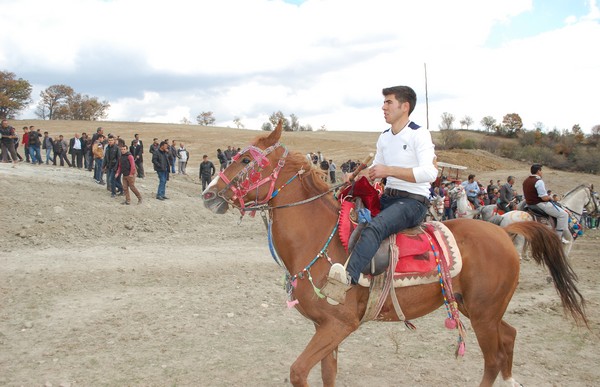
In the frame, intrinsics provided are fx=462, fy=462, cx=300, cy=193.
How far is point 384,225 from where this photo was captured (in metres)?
4.42

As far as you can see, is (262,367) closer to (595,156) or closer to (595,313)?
(595,313)

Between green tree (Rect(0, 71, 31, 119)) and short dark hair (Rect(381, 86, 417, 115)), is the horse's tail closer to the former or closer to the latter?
short dark hair (Rect(381, 86, 417, 115))

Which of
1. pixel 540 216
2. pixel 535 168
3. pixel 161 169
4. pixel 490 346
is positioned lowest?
pixel 490 346

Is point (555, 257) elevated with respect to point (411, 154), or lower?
lower

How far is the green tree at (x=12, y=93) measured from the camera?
66.8 m

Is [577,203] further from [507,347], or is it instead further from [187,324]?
[187,324]

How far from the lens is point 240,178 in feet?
15.0

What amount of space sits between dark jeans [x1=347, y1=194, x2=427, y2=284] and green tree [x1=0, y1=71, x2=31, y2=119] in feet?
249

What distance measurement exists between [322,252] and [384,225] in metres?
0.66

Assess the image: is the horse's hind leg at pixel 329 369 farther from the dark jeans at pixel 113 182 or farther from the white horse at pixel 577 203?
the dark jeans at pixel 113 182

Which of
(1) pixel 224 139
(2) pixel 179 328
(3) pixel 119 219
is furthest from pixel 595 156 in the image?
(2) pixel 179 328

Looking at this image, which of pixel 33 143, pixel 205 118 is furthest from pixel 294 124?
pixel 33 143

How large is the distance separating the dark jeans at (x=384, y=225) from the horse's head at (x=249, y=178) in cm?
106

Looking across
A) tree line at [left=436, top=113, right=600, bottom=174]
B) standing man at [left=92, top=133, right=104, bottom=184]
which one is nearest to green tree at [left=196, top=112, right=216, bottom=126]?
tree line at [left=436, top=113, right=600, bottom=174]
